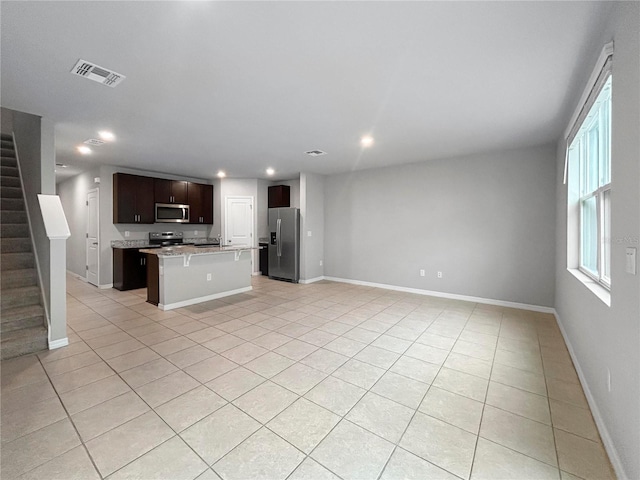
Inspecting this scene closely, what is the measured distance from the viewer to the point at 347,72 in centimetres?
222

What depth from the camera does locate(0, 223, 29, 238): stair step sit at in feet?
11.9

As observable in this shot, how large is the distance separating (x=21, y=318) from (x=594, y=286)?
560cm

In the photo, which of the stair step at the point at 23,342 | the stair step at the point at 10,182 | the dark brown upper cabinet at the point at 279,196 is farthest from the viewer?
the dark brown upper cabinet at the point at 279,196

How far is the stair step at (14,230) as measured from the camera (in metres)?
3.62

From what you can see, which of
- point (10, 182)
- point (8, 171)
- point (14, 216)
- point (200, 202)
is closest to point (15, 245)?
point (14, 216)

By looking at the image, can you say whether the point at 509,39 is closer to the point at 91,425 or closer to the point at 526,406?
the point at 526,406

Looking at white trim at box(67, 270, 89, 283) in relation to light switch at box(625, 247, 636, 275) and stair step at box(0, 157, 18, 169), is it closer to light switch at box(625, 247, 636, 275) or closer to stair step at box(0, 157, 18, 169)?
stair step at box(0, 157, 18, 169)

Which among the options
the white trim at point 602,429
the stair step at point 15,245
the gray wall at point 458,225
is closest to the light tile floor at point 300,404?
the white trim at point 602,429

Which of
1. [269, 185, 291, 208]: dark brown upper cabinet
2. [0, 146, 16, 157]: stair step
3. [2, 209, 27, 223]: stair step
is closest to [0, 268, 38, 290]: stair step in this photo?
[2, 209, 27, 223]: stair step

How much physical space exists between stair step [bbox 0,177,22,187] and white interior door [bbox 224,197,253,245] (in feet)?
12.6

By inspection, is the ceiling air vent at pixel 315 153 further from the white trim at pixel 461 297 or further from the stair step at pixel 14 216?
the stair step at pixel 14 216

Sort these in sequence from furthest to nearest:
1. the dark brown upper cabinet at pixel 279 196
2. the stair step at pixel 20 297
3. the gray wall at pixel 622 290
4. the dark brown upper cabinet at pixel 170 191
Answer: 1. the dark brown upper cabinet at pixel 279 196
2. the dark brown upper cabinet at pixel 170 191
3. the stair step at pixel 20 297
4. the gray wall at pixel 622 290

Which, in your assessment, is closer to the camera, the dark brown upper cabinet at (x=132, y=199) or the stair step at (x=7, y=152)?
the stair step at (x=7, y=152)

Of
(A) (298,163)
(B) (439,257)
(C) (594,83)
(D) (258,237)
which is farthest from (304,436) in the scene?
(D) (258,237)
